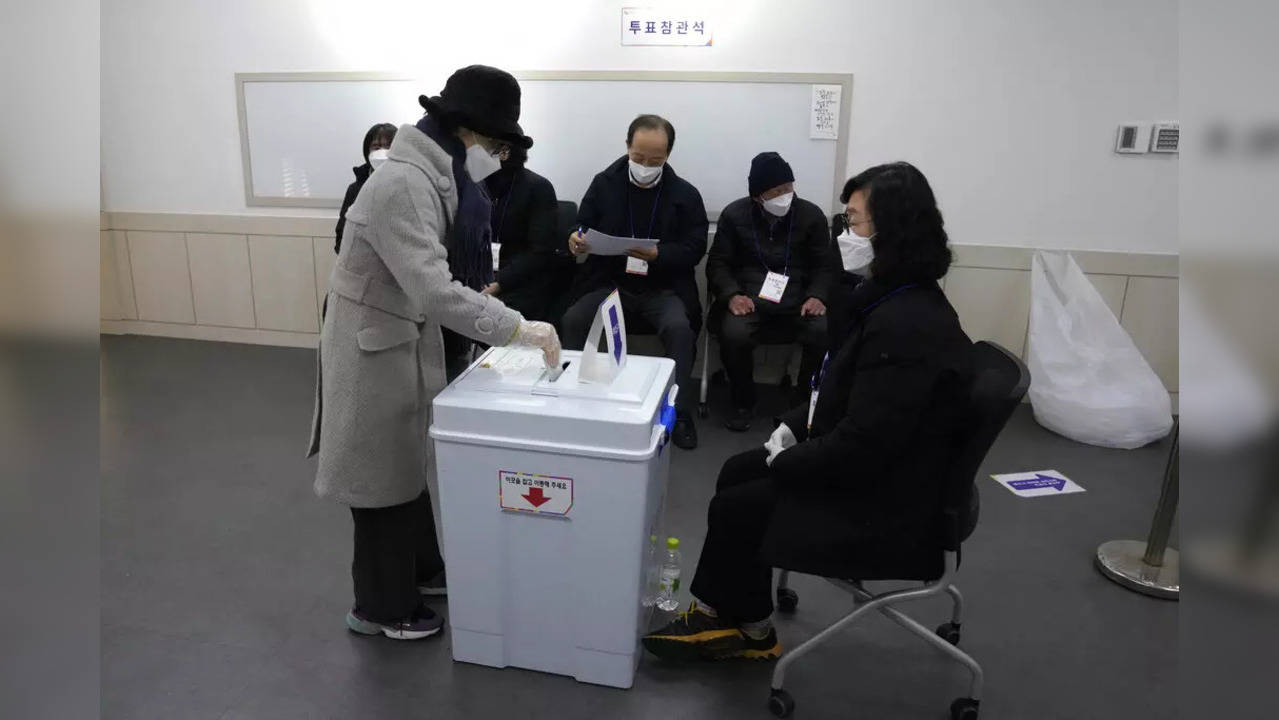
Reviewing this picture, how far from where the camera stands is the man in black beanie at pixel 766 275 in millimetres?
3586

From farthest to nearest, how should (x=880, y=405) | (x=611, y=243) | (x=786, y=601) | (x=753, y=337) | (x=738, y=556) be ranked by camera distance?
(x=753, y=337) → (x=611, y=243) → (x=786, y=601) → (x=738, y=556) → (x=880, y=405)

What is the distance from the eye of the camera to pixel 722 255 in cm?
377

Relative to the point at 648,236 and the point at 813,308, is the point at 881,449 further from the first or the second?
the point at 648,236

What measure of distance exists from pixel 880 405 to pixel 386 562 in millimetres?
1271

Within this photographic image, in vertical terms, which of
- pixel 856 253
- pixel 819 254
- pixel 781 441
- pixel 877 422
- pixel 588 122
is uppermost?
pixel 588 122

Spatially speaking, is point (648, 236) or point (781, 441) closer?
point (781, 441)

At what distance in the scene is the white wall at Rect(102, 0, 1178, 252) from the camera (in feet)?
12.0

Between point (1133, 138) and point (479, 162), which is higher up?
point (1133, 138)

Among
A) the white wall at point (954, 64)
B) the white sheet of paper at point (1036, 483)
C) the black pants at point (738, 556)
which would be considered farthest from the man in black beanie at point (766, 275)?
the black pants at point (738, 556)

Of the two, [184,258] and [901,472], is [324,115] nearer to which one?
[184,258]

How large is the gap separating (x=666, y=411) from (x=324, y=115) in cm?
320

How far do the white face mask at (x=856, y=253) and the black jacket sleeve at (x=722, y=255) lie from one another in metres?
1.71

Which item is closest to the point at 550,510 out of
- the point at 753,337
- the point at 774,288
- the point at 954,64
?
the point at 753,337

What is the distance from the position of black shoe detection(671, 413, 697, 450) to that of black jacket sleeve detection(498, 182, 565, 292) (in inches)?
36.6
